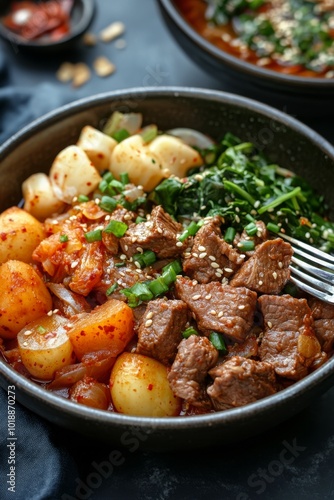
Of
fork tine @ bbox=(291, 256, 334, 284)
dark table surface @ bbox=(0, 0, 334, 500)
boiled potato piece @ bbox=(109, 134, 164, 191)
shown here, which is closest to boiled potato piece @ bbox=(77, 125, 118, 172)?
boiled potato piece @ bbox=(109, 134, 164, 191)

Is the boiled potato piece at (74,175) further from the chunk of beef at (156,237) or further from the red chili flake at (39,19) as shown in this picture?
the red chili flake at (39,19)

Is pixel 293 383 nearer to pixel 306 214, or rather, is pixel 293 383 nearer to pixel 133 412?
pixel 133 412

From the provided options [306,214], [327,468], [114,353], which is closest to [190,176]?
[306,214]

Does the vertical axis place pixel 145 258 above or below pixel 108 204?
below

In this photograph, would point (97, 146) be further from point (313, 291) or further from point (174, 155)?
point (313, 291)

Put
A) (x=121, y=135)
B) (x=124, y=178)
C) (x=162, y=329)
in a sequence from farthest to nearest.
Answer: (x=121, y=135)
(x=124, y=178)
(x=162, y=329)

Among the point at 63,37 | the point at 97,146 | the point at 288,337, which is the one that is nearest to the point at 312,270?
the point at 288,337

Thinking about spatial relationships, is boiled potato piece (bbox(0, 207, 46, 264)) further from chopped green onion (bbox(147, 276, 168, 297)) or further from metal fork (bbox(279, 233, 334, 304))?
metal fork (bbox(279, 233, 334, 304))
